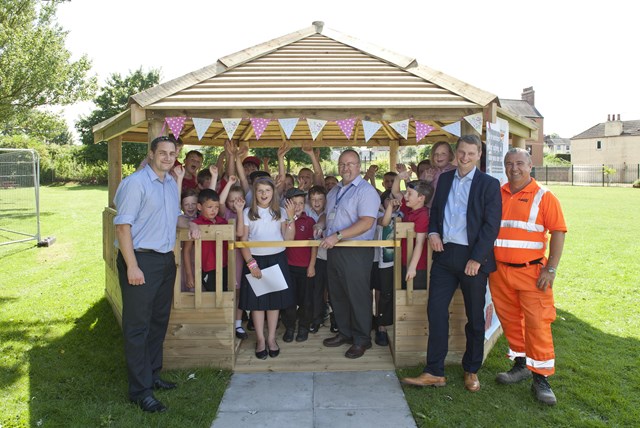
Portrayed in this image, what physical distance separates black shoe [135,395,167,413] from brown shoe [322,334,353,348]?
1.94 m

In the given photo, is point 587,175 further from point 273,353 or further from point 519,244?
point 273,353

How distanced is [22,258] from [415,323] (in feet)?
32.4

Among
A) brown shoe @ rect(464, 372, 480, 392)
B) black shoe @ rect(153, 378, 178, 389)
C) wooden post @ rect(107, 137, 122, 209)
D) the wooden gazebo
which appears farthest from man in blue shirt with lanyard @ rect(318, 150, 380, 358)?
wooden post @ rect(107, 137, 122, 209)

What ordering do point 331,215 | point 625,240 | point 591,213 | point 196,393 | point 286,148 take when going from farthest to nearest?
point 591,213 → point 625,240 → point 286,148 → point 331,215 → point 196,393

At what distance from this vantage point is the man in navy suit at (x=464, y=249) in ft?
13.5

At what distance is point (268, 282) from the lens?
5.04 m

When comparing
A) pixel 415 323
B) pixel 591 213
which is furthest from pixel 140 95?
pixel 591 213

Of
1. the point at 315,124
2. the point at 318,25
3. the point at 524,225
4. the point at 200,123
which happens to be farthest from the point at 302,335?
the point at 318,25

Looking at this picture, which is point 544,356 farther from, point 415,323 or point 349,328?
point 349,328

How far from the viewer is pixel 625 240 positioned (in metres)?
13.0

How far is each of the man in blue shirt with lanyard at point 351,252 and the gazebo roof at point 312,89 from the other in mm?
702

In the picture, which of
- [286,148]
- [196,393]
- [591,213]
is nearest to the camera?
[196,393]

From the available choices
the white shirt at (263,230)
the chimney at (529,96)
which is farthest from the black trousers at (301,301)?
the chimney at (529,96)

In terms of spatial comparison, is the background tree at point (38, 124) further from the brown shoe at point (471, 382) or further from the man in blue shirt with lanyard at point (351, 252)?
the brown shoe at point (471, 382)
